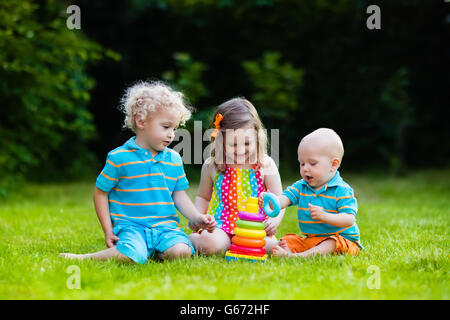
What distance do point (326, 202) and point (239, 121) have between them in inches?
32.7

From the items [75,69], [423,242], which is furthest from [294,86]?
[423,242]

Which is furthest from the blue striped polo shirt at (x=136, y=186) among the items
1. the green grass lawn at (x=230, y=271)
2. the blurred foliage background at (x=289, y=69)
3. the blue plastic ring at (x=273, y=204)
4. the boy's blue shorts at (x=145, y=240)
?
the blurred foliage background at (x=289, y=69)

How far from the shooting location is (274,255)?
3.60 metres

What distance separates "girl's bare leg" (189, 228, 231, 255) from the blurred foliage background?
19.2ft

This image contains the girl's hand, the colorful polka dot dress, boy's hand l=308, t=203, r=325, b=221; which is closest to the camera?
boy's hand l=308, t=203, r=325, b=221

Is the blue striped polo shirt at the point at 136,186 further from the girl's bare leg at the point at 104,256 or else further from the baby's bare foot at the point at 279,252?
the baby's bare foot at the point at 279,252

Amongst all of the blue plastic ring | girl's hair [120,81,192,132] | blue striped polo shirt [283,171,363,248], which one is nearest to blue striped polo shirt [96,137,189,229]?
girl's hair [120,81,192,132]

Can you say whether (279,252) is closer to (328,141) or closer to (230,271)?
(230,271)

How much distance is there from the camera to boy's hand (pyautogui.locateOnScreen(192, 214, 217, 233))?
3535mm

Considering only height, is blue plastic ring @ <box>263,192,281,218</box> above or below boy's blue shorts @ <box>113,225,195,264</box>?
above

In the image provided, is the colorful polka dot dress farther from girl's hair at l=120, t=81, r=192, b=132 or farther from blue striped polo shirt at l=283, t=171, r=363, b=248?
girl's hair at l=120, t=81, r=192, b=132

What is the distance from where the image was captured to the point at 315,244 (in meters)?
3.66
